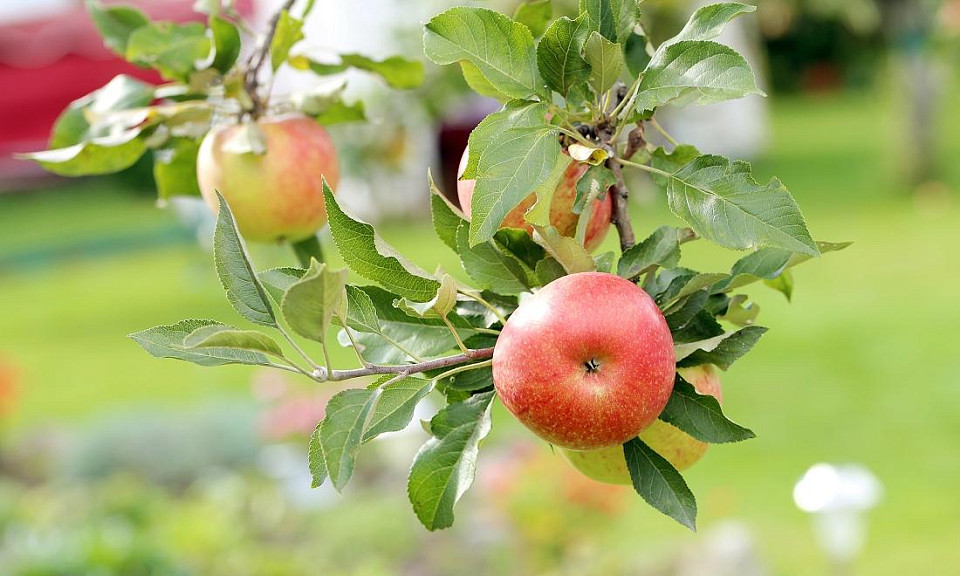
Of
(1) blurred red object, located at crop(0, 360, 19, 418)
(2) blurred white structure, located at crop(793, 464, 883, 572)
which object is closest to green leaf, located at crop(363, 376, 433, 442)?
(2) blurred white structure, located at crop(793, 464, 883, 572)

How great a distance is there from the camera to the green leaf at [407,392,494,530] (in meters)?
0.72

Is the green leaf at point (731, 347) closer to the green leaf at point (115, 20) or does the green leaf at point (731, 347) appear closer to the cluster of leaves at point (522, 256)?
the cluster of leaves at point (522, 256)

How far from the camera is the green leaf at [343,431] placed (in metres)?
0.63

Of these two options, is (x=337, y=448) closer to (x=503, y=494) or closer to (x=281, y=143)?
(x=281, y=143)

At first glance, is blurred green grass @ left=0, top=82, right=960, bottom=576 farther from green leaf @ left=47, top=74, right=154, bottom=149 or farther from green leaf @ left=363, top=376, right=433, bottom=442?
green leaf @ left=363, top=376, right=433, bottom=442

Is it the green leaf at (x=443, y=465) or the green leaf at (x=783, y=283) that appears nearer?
the green leaf at (x=443, y=465)

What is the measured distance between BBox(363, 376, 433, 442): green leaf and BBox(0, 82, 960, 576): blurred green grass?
124 inches

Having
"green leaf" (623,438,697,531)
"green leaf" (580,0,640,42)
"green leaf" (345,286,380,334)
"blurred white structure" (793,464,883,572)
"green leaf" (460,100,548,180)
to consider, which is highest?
"green leaf" (580,0,640,42)

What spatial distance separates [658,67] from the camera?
68cm

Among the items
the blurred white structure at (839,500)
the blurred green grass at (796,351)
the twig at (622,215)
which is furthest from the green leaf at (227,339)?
the blurred green grass at (796,351)

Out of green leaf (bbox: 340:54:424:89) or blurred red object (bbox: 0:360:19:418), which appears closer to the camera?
green leaf (bbox: 340:54:424:89)

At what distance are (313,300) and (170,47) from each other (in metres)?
0.51

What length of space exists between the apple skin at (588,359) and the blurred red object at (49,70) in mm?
7845

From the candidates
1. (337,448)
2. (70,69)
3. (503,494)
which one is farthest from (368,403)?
(70,69)
